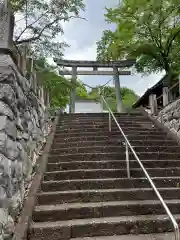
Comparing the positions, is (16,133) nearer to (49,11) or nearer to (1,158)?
(1,158)

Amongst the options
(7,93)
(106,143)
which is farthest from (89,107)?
(7,93)

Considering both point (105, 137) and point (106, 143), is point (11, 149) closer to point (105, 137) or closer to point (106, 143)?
point (106, 143)

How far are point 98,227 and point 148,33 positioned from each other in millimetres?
8425

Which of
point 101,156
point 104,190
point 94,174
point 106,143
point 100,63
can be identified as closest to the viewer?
point 104,190

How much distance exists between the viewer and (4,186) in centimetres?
296

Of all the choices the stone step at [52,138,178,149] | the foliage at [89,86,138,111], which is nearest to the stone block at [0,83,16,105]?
the stone step at [52,138,178,149]

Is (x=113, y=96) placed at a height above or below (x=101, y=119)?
above

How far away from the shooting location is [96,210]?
3.59 metres

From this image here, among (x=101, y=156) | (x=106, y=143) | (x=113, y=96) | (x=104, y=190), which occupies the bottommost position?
(x=104, y=190)

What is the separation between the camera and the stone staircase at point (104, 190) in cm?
329

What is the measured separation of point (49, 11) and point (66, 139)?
4141 mm

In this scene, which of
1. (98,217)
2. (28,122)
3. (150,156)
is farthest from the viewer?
(150,156)

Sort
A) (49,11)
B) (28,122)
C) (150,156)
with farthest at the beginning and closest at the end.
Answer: (49,11) → (150,156) → (28,122)

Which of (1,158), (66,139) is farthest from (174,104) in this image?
(1,158)
